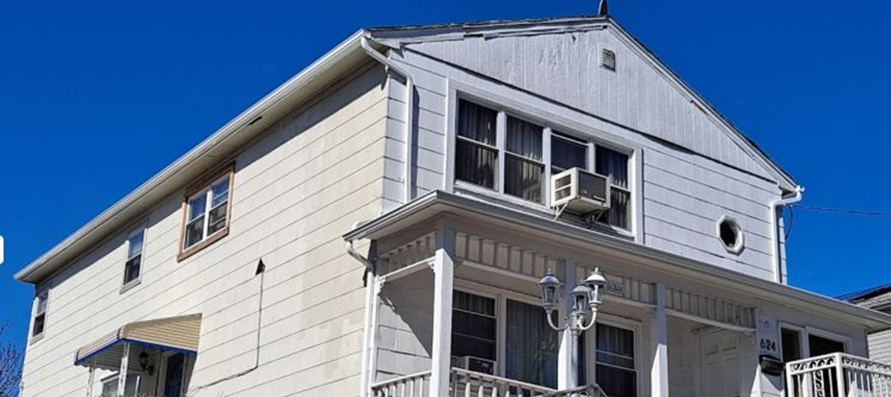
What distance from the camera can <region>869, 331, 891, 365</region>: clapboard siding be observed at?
23578 millimetres

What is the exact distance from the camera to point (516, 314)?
1470 cm

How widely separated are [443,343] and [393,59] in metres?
4.07

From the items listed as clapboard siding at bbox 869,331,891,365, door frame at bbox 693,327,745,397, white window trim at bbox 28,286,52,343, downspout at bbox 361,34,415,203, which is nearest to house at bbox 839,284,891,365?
clapboard siding at bbox 869,331,891,365

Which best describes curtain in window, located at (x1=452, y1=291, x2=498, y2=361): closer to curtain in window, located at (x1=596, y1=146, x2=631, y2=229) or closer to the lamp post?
the lamp post

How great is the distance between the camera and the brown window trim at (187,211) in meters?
17.3

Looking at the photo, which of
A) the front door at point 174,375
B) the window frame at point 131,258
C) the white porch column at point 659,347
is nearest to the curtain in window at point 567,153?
the white porch column at point 659,347

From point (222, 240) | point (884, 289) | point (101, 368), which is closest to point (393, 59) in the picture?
point (222, 240)

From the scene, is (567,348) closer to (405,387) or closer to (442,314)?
(442,314)

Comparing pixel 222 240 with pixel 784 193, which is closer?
pixel 222 240

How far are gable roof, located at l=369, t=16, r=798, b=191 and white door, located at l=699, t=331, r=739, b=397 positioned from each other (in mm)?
3111

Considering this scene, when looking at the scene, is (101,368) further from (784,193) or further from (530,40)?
(784,193)

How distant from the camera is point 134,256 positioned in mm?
20203

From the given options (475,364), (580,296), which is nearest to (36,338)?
(475,364)

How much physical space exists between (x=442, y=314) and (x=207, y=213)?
679cm
